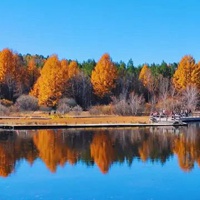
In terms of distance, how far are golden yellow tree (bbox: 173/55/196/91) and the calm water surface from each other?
41.2 metres

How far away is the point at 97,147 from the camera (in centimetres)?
3166

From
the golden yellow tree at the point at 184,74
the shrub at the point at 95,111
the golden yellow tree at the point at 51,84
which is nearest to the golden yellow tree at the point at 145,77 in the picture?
the golden yellow tree at the point at 184,74

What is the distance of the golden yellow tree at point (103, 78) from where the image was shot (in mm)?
72188

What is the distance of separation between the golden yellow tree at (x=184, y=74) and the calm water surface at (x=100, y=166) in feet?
135

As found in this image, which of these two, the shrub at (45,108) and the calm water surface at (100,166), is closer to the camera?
the calm water surface at (100,166)

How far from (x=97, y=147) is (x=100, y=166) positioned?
7.38 meters

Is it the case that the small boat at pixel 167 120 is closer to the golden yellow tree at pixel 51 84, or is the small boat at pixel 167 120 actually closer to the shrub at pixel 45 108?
the shrub at pixel 45 108

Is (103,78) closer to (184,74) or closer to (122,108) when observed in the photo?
(122,108)

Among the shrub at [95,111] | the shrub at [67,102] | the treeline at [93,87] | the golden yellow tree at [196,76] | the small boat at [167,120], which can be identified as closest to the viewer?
the small boat at [167,120]

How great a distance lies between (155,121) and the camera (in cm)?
5050

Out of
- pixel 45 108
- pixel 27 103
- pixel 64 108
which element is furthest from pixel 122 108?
pixel 27 103

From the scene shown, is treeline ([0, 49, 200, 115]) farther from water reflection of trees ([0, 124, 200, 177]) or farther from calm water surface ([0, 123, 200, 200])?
calm water surface ([0, 123, 200, 200])

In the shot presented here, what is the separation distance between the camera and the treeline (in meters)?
65.2

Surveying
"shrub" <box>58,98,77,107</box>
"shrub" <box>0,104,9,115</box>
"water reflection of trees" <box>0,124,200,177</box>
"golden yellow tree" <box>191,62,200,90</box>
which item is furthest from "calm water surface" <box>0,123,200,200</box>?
"golden yellow tree" <box>191,62,200,90</box>
